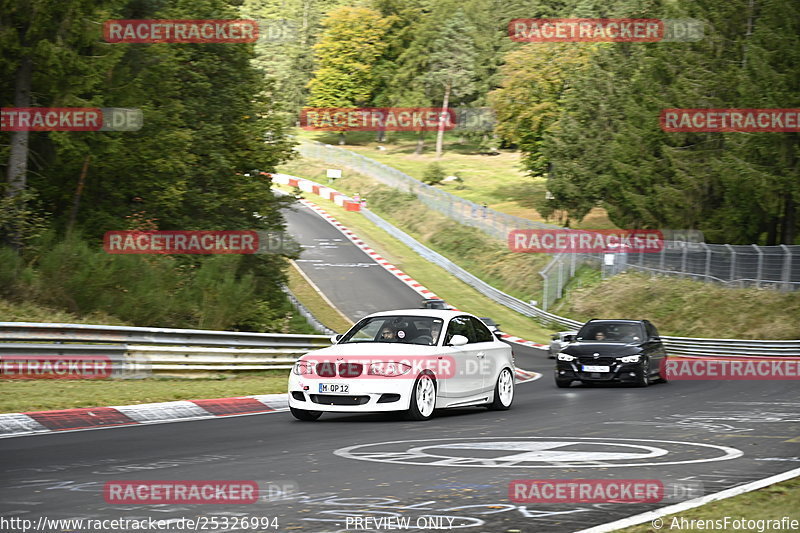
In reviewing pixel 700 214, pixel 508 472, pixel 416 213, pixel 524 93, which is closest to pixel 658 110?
pixel 700 214

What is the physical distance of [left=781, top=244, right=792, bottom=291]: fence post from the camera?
4116cm

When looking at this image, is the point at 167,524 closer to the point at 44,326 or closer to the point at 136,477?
the point at 136,477

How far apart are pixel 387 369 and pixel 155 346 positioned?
23.8 ft

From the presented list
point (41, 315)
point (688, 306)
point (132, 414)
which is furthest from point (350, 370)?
point (688, 306)

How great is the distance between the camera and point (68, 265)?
23.4 m

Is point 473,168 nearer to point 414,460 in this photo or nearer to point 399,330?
point 399,330

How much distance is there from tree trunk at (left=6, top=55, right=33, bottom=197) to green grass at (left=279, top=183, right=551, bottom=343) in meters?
24.0

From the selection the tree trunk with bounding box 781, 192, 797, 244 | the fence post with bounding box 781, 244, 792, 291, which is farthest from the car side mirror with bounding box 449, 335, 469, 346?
the tree trunk with bounding box 781, 192, 797, 244

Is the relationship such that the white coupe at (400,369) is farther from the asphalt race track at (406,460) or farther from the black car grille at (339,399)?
the asphalt race track at (406,460)

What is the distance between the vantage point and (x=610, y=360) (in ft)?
74.9

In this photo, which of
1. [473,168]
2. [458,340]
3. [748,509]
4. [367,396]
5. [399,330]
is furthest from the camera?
[473,168]

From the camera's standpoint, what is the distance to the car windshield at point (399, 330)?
15367 millimetres

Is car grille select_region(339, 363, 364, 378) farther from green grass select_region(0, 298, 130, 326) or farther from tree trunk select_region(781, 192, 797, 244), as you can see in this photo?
tree trunk select_region(781, 192, 797, 244)
